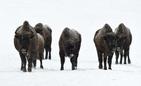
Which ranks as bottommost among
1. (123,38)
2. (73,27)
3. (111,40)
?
(111,40)

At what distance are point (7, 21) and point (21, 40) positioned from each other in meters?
42.9

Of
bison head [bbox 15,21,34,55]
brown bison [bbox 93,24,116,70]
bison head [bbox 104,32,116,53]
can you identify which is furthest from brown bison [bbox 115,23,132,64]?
bison head [bbox 15,21,34,55]

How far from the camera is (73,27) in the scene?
6825cm

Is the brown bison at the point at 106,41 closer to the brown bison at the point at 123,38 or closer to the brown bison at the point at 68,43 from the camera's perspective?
the brown bison at the point at 68,43

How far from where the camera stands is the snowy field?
21.4 metres

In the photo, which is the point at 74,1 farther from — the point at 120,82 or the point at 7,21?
the point at 120,82

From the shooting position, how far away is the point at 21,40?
24.2 metres

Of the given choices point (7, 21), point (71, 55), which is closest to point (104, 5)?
point (7, 21)

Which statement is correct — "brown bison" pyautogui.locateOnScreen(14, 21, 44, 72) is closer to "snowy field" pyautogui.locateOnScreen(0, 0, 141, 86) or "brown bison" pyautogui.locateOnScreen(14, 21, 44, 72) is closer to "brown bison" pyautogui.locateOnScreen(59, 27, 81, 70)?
"snowy field" pyautogui.locateOnScreen(0, 0, 141, 86)

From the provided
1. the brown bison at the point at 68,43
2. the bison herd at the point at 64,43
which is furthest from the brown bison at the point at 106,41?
the brown bison at the point at 68,43

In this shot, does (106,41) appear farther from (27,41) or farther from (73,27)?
(73,27)

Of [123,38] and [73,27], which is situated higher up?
[73,27]

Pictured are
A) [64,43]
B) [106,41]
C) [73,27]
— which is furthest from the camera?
[73,27]

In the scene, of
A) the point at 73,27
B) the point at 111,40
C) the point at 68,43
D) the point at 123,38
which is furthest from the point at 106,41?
the point at 73,27
